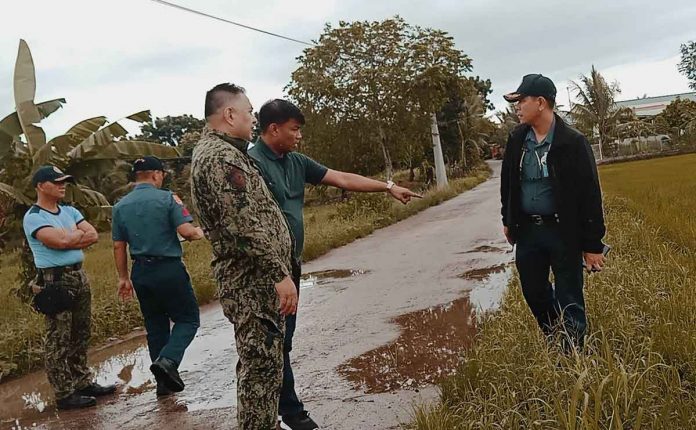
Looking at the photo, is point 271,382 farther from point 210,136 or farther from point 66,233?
point 66,233

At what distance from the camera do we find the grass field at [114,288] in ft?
19.8

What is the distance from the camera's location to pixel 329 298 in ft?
25.6

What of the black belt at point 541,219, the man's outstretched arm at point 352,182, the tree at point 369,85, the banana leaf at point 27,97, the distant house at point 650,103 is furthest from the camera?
the distant house at point 650,103

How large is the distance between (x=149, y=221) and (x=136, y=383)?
1.46 meters

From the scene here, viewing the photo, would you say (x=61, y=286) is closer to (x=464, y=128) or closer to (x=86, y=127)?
(x=86, y=127)

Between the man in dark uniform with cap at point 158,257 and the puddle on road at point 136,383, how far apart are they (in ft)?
0.61

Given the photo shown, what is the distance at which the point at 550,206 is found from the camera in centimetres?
366

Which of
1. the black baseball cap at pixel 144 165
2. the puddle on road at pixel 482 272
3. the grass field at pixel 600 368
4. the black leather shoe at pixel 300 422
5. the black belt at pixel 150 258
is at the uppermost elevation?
the black baseball cap at pixel 144 165

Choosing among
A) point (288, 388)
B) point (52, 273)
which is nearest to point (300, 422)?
point (288, 388)

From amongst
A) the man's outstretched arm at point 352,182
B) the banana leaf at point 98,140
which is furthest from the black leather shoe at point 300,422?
the banana leaf at point 98,140

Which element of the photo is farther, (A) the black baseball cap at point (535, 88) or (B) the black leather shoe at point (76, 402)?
(B) the black leather shoe at point (76, 402)

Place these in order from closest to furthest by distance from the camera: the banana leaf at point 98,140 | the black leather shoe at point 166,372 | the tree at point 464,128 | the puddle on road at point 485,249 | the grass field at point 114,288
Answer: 1. the black leather shoe at point 166,372
2. the grass field at point 114,288
3. the banana leaf at point 98,140
4. the puddle on road at point 485,249
5. the tree at point 464,128

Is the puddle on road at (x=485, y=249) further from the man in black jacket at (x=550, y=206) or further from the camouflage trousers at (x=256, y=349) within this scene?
the camouflage trousers at (x=256, y=349)

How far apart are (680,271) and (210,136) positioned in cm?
378
